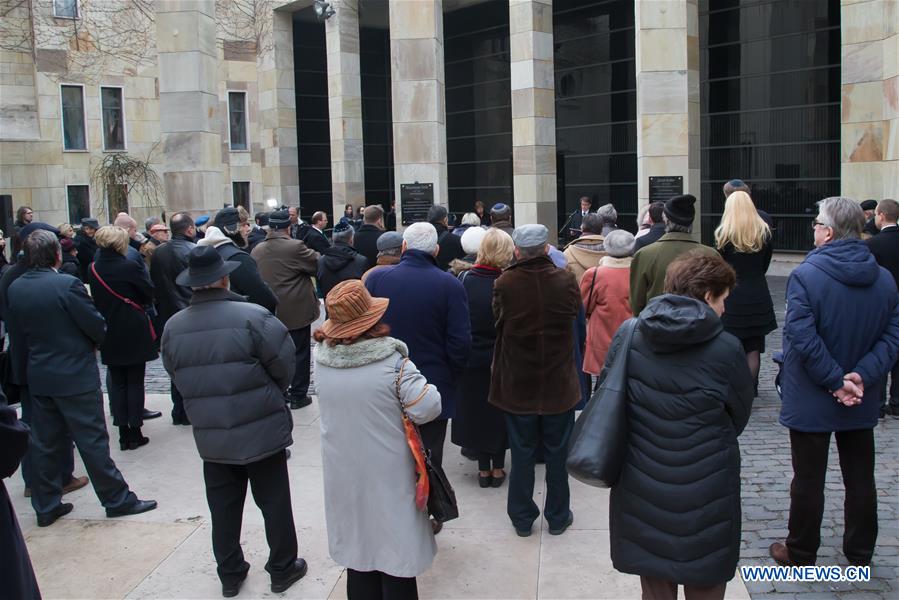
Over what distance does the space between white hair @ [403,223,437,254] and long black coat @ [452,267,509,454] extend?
0.62 metres

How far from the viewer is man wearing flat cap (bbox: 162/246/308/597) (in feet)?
15.6

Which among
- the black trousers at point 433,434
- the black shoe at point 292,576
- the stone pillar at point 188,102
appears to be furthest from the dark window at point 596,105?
Result: the black shoe at point 292,576

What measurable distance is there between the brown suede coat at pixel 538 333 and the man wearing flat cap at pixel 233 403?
1481 mm

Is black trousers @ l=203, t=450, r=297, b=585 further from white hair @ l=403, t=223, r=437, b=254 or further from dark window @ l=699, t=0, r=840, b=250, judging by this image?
dark window @ l=699, t=0, r=840, b=250

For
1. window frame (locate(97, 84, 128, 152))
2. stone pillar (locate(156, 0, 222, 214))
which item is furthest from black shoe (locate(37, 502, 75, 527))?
window frame (locate(97, 84, 128, 152))

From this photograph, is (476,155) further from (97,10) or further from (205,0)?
(205,0)

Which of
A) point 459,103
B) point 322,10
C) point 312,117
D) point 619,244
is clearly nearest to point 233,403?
point 619,244

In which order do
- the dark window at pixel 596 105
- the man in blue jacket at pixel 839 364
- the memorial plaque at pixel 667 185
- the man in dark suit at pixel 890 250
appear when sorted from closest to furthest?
the man in blue jacket at pixel 839 364, the man in dark suit at pixel 890 250, the memorial plaque at pixel 667 185, the dark window at pixel 596 105

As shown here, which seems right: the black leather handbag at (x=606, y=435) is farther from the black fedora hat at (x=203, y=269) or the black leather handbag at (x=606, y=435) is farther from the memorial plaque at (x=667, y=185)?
the memorial plaque at (x=667, y=185)

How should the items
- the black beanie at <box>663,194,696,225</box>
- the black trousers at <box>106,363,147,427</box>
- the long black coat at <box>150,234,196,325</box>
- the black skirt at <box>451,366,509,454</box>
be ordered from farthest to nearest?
the long black coat at <box>150,234,196,325</box> < the black trousers at <box>106,363,147,427</box> < the black beanie at <box>663,194,696,225</box> < the black skirt at <box>451,366,509,454</box>

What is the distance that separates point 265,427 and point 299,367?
445 cm

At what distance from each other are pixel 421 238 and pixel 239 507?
209cm

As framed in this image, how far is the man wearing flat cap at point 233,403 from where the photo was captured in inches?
188

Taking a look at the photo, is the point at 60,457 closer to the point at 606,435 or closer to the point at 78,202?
the point at 606,435
